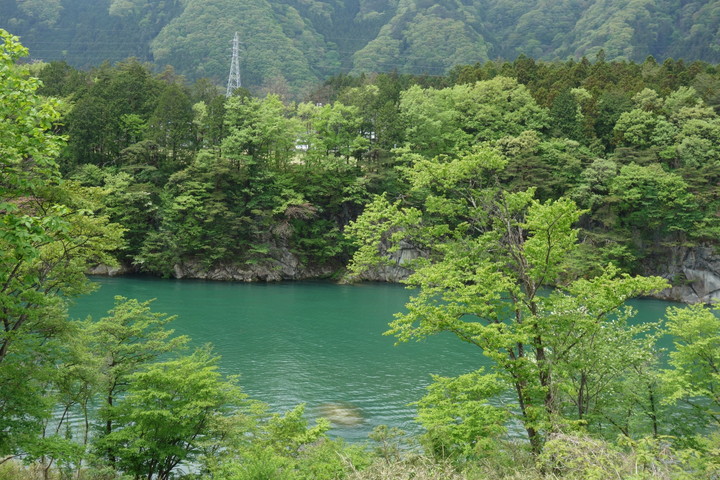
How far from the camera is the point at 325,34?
301 ft

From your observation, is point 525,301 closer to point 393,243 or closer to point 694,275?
point 393,243

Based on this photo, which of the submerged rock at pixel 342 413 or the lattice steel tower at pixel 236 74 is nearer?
the submerged rock at pixel 342 413

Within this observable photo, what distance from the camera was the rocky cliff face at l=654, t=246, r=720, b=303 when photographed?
1223 inches

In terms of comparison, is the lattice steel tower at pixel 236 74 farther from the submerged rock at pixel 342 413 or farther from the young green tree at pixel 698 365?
the young green tree at pixel 698 365

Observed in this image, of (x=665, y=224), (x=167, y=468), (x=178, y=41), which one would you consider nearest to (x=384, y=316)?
(x=167, y=468)

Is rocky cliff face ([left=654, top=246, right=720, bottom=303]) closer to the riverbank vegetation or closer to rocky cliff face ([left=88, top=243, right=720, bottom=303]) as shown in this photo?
rocky cliff face ([left=88, top=243, right=720, bottom=303])

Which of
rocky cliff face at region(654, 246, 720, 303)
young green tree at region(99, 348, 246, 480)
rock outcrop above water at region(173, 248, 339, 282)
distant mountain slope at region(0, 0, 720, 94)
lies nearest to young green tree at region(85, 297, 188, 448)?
young green tree at region(99, 348, 246, 480)

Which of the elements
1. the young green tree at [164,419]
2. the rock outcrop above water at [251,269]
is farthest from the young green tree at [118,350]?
the rock outcrop above water at [251,269]

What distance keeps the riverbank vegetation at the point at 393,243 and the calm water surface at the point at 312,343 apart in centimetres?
238

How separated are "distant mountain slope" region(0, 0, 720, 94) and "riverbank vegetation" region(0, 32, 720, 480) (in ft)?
87.0

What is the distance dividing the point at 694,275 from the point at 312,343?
27094 mm

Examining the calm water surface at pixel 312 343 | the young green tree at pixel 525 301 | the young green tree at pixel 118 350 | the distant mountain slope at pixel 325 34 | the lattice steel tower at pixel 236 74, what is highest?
the distant mountain slope at pixel 325 34

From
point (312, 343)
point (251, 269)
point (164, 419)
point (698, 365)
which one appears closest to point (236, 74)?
point (251, 269)

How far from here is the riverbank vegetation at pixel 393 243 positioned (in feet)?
23.6
